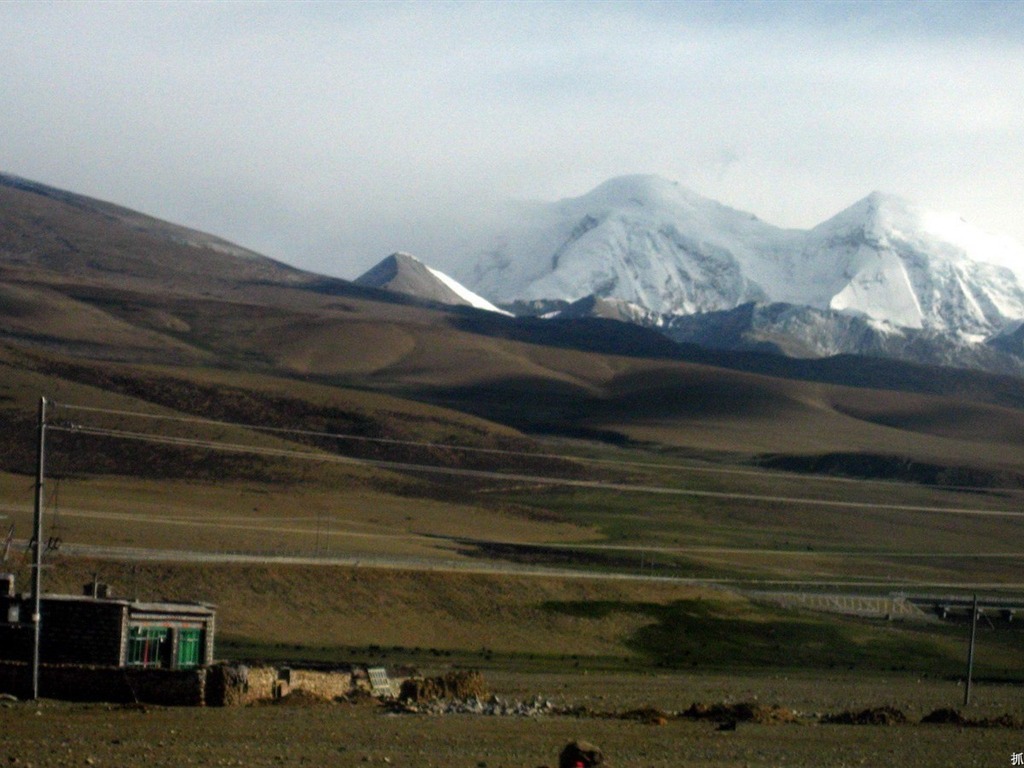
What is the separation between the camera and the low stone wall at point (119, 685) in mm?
34125

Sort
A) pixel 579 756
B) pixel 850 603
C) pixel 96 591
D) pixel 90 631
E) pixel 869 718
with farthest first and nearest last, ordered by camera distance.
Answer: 1. pixel 850 603
2. pixel 96 591
3. pixel 869 718
4. pixel 90 631
5. pixel 579 756

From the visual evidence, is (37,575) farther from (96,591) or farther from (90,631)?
(96,591)

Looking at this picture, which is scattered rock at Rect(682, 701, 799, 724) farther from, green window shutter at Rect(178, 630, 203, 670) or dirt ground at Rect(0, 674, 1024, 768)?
green window shutter at Rect(178, 630, 203, 670)

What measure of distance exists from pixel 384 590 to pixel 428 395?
130 m

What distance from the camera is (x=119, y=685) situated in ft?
112

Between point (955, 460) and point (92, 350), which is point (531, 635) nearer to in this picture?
point (955, 460)

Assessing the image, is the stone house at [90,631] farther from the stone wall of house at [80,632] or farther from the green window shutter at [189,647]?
the green window shutter at [189,647]

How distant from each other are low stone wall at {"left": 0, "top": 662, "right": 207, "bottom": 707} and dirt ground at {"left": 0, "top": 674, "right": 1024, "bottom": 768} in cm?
105

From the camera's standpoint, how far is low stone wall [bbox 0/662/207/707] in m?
34.1

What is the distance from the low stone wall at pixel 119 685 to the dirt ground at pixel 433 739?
1.05 meters

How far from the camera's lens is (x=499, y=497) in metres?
108

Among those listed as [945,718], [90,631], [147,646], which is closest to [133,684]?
[90,631]

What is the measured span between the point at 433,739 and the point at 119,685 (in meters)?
7.55

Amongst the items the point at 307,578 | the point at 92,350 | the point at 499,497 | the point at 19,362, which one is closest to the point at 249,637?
the point at 307,578
